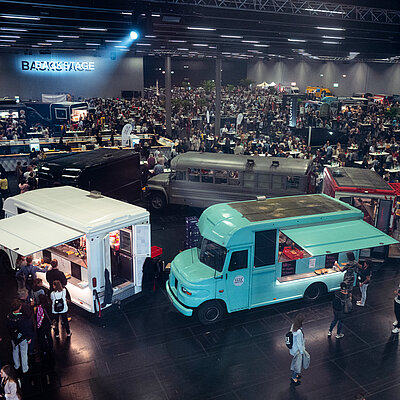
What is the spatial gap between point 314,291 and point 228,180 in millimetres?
6622

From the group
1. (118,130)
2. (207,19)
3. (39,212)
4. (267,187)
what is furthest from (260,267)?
(118,130)

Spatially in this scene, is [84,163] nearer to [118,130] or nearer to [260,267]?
[260,267]

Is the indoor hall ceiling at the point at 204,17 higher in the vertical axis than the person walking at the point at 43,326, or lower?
higher

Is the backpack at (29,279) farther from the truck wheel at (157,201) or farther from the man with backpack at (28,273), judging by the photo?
the truck wheel at (157,201)

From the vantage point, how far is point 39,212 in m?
11.0

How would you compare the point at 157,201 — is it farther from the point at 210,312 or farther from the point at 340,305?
the point at 340,305

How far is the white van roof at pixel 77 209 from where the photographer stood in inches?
393

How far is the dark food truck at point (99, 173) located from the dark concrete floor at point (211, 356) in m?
4.43

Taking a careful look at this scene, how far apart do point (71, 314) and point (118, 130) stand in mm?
24078

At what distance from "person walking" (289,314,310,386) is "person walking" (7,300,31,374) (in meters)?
4.81

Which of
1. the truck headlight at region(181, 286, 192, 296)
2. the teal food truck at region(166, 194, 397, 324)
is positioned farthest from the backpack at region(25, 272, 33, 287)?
the truck headlight at region(181, 286, 192, 296)

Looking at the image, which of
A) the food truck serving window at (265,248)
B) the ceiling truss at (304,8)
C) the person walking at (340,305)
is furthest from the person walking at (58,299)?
the ceiling truss at (304,8)

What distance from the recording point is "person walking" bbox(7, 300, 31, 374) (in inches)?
316

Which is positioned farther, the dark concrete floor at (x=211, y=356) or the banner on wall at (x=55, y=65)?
the banner on wall at (x=55, y=65)
